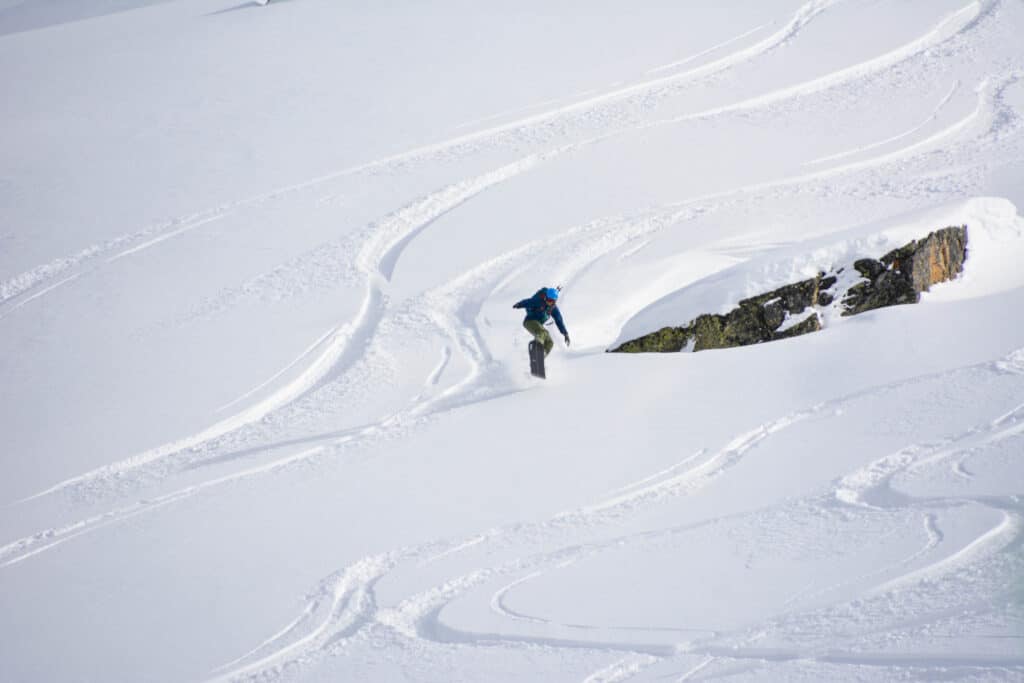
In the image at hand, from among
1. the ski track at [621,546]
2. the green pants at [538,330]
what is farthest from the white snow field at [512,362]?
the green pants at [538,330]

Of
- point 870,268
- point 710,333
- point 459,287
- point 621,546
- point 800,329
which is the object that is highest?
point 459,287

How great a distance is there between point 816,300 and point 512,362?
2.92 metres

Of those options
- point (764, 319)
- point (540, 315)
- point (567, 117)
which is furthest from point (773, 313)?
point (567, 117)

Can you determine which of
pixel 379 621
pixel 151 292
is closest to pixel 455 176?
pixel 151 292

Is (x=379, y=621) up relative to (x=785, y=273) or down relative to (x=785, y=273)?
down

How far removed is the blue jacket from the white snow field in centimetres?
52

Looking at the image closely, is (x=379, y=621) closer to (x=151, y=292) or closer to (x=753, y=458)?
(x=753, y=458)

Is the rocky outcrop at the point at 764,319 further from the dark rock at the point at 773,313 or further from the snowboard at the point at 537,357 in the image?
the snowboard at the point at 537,357

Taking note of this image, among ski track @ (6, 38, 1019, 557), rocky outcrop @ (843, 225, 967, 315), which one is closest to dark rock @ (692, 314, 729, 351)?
rocky outcrop @ (843, 225, 967, 315)

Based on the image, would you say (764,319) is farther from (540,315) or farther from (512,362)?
(512,362)

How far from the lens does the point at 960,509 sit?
21.0 ft

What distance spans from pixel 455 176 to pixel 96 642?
8.83 meters

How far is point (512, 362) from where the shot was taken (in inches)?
393

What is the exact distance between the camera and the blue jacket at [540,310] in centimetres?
940
